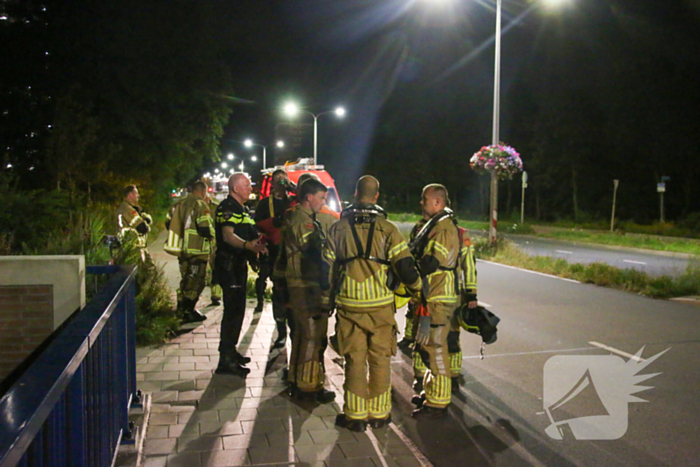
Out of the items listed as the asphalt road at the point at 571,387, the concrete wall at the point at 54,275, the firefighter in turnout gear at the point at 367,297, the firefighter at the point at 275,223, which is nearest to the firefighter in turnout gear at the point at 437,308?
the asphalt road at the point at 571,387

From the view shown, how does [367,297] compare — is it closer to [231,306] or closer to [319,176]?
[231,306]

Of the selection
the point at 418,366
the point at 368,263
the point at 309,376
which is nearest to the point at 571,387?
the point at 418,366

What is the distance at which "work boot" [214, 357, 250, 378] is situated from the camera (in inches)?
241

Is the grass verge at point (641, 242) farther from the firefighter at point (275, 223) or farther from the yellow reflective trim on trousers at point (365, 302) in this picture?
the yellow reflective trim on trousers at point (365, 302)

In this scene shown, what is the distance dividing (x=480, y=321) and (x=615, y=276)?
861 centimetres

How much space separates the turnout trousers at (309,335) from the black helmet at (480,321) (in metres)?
1.23

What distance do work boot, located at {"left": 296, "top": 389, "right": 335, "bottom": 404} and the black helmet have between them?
1.33 m

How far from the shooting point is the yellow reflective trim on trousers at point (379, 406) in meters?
4.95

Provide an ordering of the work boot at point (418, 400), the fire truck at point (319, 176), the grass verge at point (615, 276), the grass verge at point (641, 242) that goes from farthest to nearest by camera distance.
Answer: the grass verge at point (641, 242), the fire truck at point (319, 176), the grass verge at point (615, 276), the work boot at point (418, 400)

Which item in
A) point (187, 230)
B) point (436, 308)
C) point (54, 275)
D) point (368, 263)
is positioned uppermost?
point (187, 230)

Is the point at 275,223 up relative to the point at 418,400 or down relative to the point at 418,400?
up

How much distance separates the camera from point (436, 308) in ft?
17.6

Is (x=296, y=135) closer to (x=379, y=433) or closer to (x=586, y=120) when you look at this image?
(x=586, y=120)

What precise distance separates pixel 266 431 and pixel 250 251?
209 centimetres
